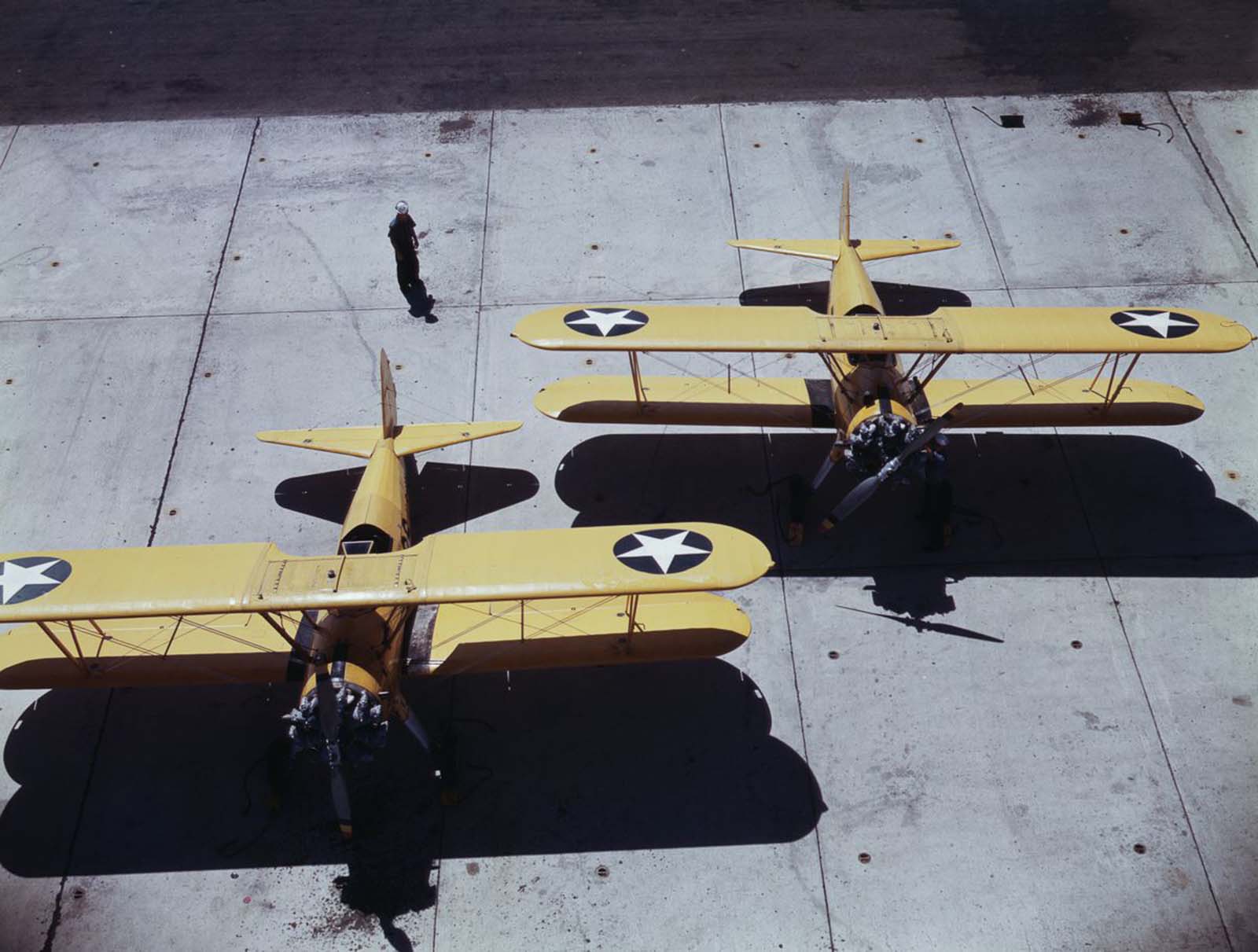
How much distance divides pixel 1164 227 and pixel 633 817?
445 inches

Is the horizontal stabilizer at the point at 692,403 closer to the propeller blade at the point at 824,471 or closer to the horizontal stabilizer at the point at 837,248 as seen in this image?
the propeller blade at the point at 824,471

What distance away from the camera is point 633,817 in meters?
9.52

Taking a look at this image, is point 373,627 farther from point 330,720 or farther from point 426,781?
point 426,781

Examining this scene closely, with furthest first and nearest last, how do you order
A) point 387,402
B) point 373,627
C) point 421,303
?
1. point 421,303
2. point 387,402
3. point 373,627

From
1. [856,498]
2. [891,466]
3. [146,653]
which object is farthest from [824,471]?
[146,653]

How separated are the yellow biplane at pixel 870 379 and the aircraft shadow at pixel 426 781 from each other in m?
2.62

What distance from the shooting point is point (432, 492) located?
11914 millimetres

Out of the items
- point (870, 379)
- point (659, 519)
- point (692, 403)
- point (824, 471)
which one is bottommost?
point (659, 519)

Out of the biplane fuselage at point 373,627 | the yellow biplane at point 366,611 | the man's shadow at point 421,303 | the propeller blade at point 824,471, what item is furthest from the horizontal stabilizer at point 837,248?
the biplane fuselage at point 373,627

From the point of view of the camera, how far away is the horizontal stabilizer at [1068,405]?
36.7ft

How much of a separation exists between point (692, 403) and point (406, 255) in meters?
4.58

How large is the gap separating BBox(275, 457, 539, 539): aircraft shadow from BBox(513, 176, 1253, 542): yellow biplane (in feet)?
4.14

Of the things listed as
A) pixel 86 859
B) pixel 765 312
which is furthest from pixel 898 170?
pixel 86 859

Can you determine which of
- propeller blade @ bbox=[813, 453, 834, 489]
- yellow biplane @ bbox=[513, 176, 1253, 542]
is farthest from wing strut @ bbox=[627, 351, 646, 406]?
propeller blade @ bbox=[813, 453, 834, 489]
